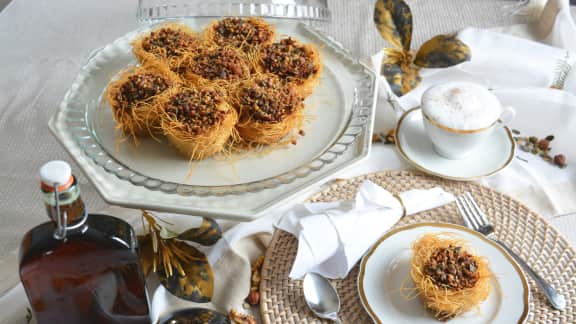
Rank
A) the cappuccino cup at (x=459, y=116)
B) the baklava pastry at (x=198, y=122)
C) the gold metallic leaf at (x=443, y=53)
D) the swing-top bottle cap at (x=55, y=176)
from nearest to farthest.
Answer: the swing-top bottle cap at (x=55, y=176) → the baklava pastry at (x=198, y=122) → the cappuccino cup at (x=459, y=116) → the gold metallic leaf at (x=443, y=53)

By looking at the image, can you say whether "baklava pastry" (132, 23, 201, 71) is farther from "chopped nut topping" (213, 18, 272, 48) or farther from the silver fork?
the silver fork

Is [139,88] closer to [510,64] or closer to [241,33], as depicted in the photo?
[241,33]

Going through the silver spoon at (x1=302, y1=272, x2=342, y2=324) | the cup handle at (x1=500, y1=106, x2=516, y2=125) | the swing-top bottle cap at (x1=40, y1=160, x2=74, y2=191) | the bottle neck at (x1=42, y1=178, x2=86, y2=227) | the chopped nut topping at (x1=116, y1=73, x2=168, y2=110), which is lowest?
the silver spoon at (x1=302, y1=272, x2=342, y2=324)

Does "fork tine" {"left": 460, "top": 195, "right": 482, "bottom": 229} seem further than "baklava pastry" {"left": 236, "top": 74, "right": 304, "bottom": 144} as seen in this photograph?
Yes

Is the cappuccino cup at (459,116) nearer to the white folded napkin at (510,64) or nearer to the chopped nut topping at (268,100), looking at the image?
the white folded napkin at (510,64)

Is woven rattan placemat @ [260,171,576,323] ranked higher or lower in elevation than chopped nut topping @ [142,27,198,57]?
lower

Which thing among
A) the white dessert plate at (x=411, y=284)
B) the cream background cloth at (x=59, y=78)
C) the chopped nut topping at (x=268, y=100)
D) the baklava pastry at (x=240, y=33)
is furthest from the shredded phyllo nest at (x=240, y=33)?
the white dessert plate at (x=411, y=284)

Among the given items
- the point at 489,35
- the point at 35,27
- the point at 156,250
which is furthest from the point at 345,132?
the point at 35,27

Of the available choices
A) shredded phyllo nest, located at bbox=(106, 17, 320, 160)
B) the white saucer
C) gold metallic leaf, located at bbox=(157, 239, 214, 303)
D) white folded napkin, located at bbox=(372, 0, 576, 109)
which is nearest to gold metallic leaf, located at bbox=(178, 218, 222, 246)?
gold metallic leaf, located at bbox=(157, 239, 214, 303)
